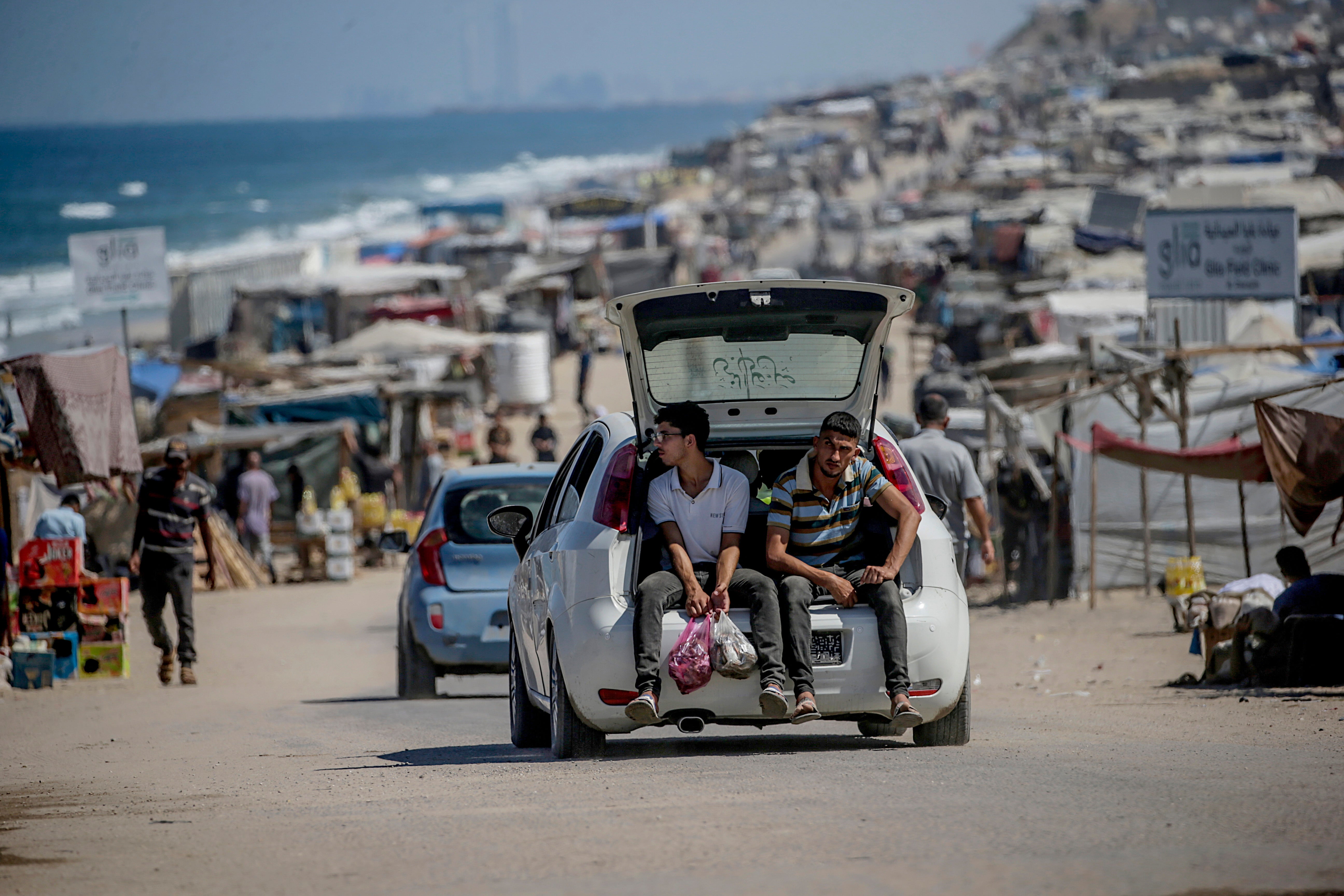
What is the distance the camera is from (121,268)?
2044 centimetres

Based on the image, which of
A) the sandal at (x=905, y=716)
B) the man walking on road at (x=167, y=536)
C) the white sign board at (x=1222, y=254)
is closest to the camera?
the sandal at (x=905, y=716)

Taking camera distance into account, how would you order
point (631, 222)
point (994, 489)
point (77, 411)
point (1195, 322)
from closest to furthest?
point (77, 411), point (994, 489), point (1195, 322), point (631, 222)

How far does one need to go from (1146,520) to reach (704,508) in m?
10.5

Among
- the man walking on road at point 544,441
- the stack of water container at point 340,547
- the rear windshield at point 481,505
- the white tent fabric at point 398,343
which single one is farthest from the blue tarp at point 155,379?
the rear windshield at point 481,505

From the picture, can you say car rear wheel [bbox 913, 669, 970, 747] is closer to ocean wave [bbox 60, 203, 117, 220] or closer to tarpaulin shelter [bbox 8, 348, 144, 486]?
tarpaulin shelter [bbox 8, 348, 144, 486]

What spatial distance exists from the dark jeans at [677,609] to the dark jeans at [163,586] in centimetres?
645

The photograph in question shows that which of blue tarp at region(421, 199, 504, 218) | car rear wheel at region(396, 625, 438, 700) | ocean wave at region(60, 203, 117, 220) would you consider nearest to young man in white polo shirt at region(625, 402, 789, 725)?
car rear wheel at region(396, 625, 438, 700)

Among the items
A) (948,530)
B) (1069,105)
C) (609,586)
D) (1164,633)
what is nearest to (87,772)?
(609,586)

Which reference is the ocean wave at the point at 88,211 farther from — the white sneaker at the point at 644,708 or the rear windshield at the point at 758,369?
the white sneaker at the point at 644,708

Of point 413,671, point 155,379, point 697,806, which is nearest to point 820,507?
point 697,806

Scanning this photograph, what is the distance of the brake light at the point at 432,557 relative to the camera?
10844 mm

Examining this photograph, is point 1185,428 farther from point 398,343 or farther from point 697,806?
→ point 398,343

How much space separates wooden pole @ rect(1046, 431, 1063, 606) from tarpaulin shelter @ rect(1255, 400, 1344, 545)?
4687 mm

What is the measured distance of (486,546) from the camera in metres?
11.0
